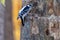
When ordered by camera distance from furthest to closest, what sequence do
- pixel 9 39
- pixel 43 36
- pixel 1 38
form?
pixel 43 36
pixel 1 38
pixel 9 39

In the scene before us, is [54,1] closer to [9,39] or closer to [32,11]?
[32,11]

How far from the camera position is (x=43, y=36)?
1400mm

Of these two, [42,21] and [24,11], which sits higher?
[24,11]

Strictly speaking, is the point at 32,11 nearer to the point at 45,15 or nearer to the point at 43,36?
the point at 45,15

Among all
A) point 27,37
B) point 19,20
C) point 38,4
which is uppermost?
point 38,4

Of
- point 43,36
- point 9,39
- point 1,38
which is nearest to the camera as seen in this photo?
point 9,39

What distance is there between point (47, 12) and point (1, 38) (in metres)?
0.51

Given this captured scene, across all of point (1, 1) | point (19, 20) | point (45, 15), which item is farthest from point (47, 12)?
point (1, 1)

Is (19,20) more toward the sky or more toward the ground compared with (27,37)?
more toward the sky

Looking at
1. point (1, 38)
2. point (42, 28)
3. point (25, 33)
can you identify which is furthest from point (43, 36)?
point (1, 38)

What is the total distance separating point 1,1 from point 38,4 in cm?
38

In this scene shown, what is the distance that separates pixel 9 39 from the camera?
1078 millimetres

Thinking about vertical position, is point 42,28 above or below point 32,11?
below

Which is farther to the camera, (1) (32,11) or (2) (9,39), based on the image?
(1) (32,11)
